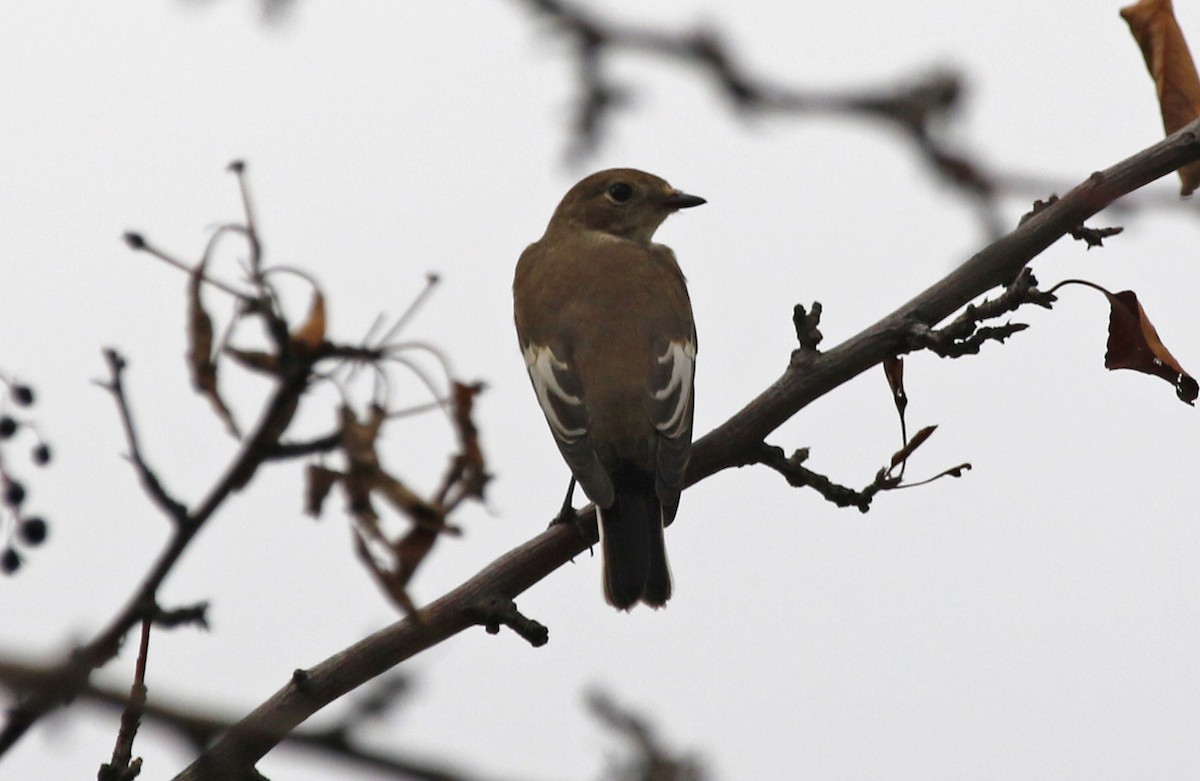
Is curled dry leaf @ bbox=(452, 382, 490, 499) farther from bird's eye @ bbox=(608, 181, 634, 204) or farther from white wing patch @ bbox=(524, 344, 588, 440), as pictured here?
bird's eye @ bbox=(608, 181, 634, 204)

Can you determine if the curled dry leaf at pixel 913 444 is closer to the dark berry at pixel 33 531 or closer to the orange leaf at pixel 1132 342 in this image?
the orange leaf at pixel 1132 342

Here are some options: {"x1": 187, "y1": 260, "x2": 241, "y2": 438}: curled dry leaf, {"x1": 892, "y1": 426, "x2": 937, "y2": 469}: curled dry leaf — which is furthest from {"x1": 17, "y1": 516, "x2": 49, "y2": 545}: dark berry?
{"x1": 892, "y1": 426, "x2": 937, "y2": 469}: curled dry leaf

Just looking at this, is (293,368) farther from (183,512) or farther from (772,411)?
(772,411)

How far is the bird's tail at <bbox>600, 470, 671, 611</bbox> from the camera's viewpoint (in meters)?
5.97

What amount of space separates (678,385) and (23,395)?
147 inches

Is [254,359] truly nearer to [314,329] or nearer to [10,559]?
[314,329]

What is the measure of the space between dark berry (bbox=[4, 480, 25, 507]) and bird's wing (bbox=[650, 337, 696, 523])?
8.58ft

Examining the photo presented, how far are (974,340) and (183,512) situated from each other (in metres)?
3.26

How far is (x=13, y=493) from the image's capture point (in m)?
3.08

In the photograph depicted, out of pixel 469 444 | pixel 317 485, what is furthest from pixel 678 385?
pixel 317 485

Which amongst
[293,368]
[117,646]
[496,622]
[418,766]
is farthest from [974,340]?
[418,766]

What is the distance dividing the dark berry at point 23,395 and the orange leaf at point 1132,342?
2985 millimetres

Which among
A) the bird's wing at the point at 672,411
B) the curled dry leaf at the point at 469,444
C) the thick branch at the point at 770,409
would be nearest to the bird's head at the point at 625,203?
the bird's wing at the point at 672,411

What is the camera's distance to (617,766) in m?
2.54
